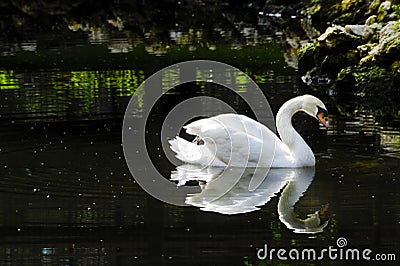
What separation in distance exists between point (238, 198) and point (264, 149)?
4.57 ft

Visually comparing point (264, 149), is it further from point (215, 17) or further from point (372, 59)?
point (215, 17)

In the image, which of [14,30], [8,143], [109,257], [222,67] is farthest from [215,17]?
[109,257]

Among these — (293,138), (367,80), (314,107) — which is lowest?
(367,80)

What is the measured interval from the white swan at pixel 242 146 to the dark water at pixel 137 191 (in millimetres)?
345

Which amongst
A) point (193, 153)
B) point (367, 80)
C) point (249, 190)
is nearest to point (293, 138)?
point (193, 153)

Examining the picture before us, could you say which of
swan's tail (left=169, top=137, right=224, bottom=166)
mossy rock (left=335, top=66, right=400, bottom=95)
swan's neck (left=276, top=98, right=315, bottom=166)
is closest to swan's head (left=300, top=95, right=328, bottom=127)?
swan's neck (left=276, top=98, right=315, bottom=166)

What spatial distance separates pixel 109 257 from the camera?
8.95 m

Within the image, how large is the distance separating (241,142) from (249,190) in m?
1.01

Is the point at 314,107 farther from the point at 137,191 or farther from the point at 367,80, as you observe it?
the point at 367,80

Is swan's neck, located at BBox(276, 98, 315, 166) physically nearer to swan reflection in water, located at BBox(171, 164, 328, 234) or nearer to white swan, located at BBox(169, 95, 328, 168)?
white swan, located at BBox(169, 95, 328, 168)

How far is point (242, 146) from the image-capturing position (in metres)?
12.3

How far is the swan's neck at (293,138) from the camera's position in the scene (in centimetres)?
1234

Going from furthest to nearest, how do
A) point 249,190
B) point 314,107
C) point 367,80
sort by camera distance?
point 367,80
point 314,107
point 249,190

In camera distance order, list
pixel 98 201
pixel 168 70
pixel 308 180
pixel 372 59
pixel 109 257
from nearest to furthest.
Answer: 1. pixel 109 257
2. pixel 98 201
3. pixel 308 180
4. pixel 372 59
5. pixel 168 70
